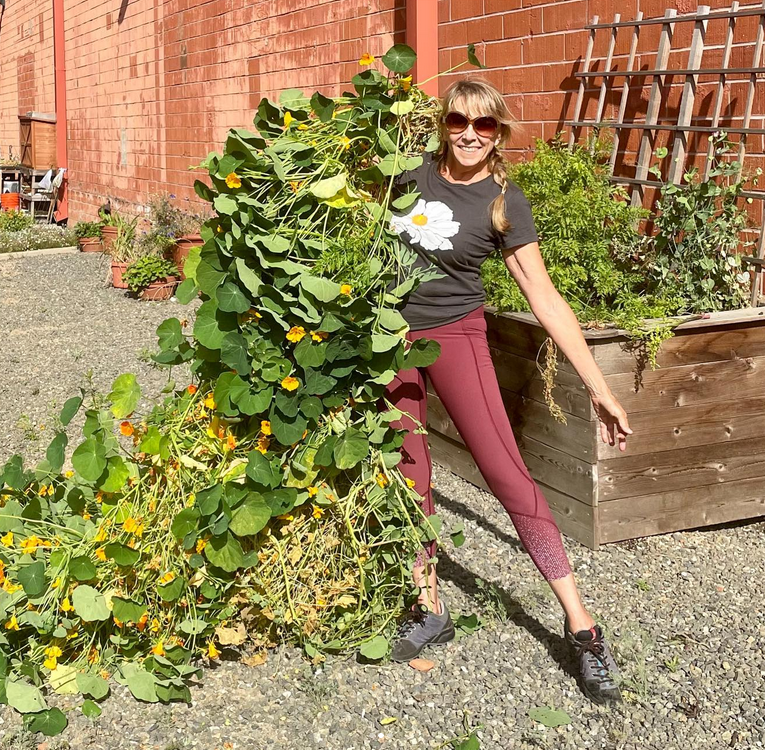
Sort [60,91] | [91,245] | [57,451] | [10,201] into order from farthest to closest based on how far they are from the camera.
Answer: [10,201] → [60,91] → [91,245] → [57,451]

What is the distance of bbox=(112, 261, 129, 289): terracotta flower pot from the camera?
10.0m

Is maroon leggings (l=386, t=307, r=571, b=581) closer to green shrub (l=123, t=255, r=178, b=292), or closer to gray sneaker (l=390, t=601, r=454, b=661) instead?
gray sneaker (l=390, t=601, r=454, b=661)

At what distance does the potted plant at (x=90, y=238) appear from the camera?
1339 cm

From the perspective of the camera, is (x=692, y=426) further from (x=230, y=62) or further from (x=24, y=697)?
(x=230, y=62)

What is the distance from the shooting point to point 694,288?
3900 millimetres

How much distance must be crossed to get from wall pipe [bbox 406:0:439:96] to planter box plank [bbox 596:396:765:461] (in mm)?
3000

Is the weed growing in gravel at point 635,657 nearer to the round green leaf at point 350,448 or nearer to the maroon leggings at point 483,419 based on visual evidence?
the maroon leggings at point 483,419

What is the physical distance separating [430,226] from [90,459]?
1219mm

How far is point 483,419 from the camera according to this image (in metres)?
2.91

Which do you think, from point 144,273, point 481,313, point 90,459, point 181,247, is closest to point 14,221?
point 181,247

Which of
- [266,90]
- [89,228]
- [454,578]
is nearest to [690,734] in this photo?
[454,578]

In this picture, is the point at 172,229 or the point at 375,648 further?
the point at 172,229

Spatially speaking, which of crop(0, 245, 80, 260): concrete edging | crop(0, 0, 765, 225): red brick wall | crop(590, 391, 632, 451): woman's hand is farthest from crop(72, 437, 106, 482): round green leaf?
crop(0, 245, 80, 260): concrete edging

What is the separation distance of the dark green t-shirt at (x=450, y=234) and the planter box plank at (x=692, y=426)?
1.09 meters
